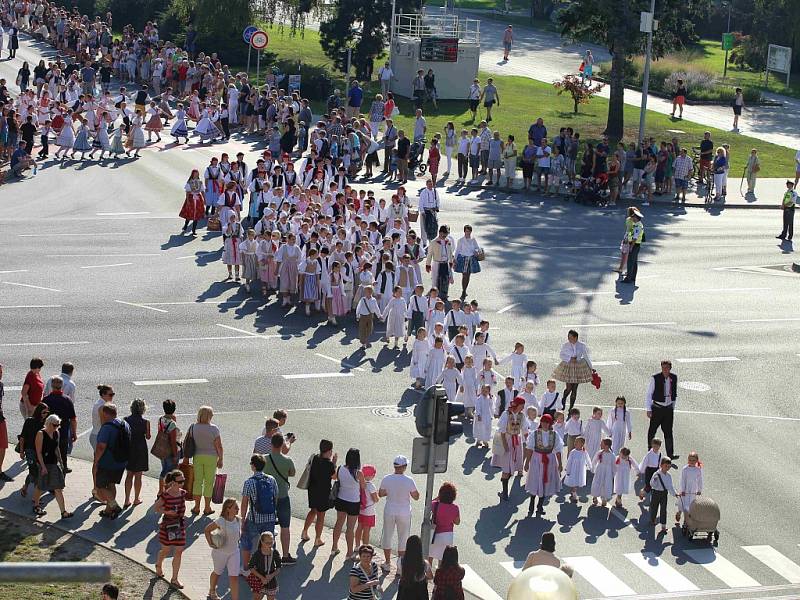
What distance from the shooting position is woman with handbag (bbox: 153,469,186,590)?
1415 cm

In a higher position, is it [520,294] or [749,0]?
[749,0]

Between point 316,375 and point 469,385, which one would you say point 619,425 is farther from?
point 316,375

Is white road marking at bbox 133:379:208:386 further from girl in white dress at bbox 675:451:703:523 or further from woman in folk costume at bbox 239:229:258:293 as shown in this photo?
girl in white dress at bbox 675:451:703:523

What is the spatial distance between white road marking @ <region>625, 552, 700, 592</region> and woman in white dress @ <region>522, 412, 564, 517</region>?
150cm

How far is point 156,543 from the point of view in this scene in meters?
15.3

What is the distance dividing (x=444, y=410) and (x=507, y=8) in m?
75.6

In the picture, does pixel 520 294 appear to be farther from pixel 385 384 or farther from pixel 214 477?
pixel 214 477

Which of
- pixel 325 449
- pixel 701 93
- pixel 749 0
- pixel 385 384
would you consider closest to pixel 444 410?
pixel 325 449

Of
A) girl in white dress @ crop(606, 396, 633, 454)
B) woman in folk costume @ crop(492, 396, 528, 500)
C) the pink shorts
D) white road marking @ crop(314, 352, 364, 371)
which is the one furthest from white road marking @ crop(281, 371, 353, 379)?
the pink shorts

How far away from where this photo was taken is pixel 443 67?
5094 cm

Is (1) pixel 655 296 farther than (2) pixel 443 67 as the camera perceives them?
No

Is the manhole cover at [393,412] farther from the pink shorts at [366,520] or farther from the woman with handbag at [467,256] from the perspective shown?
the woman with handbag at [467,256]

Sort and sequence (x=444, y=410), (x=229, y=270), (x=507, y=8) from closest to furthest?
(x=444, y=410), (x=229, y=270), (x=507, y=8)

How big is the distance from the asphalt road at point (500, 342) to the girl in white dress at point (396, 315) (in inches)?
16.4
